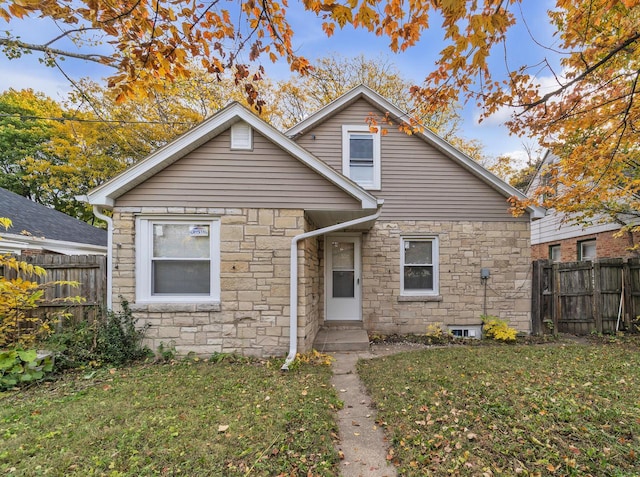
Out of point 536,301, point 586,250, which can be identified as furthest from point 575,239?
point 536,301

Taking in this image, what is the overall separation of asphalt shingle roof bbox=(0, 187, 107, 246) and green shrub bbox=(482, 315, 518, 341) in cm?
1262

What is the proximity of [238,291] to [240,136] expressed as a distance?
8.70ft

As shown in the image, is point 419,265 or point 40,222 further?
point 40,222

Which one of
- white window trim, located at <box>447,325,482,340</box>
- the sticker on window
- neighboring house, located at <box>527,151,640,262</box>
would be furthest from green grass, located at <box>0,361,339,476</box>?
neighboring house, located at <box>527,151,640,262</box>

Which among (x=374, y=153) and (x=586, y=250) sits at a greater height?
(x=374, y=153)

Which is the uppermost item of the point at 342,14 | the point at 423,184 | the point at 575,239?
the point at 342,14

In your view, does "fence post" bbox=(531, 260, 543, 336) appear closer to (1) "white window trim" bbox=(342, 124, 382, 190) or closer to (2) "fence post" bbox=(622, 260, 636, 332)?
(2) "fence post" bbox=(622, 260, 636, 332)

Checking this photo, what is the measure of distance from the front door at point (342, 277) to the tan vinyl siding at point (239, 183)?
93.1 inches

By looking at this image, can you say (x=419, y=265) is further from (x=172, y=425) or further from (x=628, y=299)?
(x=172, y=425)

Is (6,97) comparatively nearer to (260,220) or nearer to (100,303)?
(100,303)

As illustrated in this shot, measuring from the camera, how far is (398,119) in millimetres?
7344

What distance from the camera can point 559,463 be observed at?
2420mm

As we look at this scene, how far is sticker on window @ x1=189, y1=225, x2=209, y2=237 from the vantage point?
5.20 metres

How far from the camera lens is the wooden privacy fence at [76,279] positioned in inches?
208
